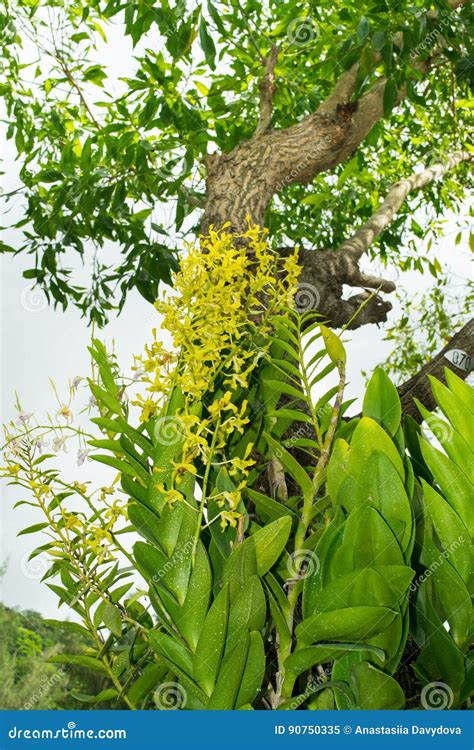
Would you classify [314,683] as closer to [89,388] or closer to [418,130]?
[89,388]

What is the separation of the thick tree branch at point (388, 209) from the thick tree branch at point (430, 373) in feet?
0.80

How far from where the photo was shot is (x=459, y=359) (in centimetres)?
94

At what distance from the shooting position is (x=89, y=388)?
0.59 m

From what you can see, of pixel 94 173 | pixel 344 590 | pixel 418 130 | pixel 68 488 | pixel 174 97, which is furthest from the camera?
pixel 418 130

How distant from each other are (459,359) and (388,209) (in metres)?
0.53

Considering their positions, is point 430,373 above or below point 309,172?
below

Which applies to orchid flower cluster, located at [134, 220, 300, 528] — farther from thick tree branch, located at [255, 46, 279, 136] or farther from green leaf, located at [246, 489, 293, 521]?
thick tree branch, located at [255, 46, 279, 136]

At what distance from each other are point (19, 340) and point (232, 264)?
0.68 m

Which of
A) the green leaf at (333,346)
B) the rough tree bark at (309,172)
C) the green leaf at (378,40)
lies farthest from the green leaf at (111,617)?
the green leaf at (378,40)

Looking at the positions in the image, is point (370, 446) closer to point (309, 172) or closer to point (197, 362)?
point (197, 362)

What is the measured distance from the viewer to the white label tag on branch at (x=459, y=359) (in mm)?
940

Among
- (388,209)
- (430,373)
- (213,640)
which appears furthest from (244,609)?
(388,209)

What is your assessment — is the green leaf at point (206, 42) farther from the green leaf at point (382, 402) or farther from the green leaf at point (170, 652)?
the green leaf at point (170, 652)

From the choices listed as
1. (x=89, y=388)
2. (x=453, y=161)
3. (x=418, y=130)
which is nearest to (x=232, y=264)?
(x=89, y=388)
